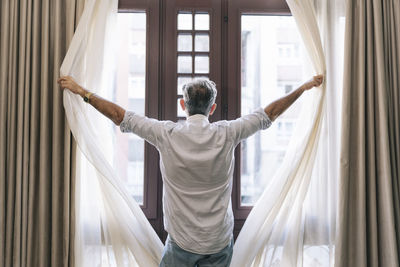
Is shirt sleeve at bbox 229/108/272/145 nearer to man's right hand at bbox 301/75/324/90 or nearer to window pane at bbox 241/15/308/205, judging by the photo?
man's right hand at bbox 301/75/324/90

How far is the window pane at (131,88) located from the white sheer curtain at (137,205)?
0.14 meters

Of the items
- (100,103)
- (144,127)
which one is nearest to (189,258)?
(144,127)

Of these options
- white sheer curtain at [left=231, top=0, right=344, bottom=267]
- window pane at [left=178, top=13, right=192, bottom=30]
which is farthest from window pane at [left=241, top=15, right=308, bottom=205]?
window pane at [left=178, top=13, right=192, bottom=30]

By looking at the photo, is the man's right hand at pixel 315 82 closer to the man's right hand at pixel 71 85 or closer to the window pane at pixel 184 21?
the window pane at pixel 184 21

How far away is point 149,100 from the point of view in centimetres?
189

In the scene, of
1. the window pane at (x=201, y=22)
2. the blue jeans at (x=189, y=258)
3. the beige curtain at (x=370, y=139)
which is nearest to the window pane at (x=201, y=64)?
the window pane at (x=201, y=22)

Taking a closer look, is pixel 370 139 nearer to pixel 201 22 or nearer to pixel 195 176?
pixel 195 176

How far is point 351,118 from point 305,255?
81 cm

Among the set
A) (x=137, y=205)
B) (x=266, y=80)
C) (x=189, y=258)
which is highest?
(x=266, y=80)

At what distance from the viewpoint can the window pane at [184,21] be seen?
193 cm

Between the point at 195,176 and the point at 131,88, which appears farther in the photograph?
the point at 131,88

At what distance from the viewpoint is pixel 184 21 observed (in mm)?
1929

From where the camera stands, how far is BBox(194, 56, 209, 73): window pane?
75.8 inches

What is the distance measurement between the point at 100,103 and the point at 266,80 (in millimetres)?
1009
